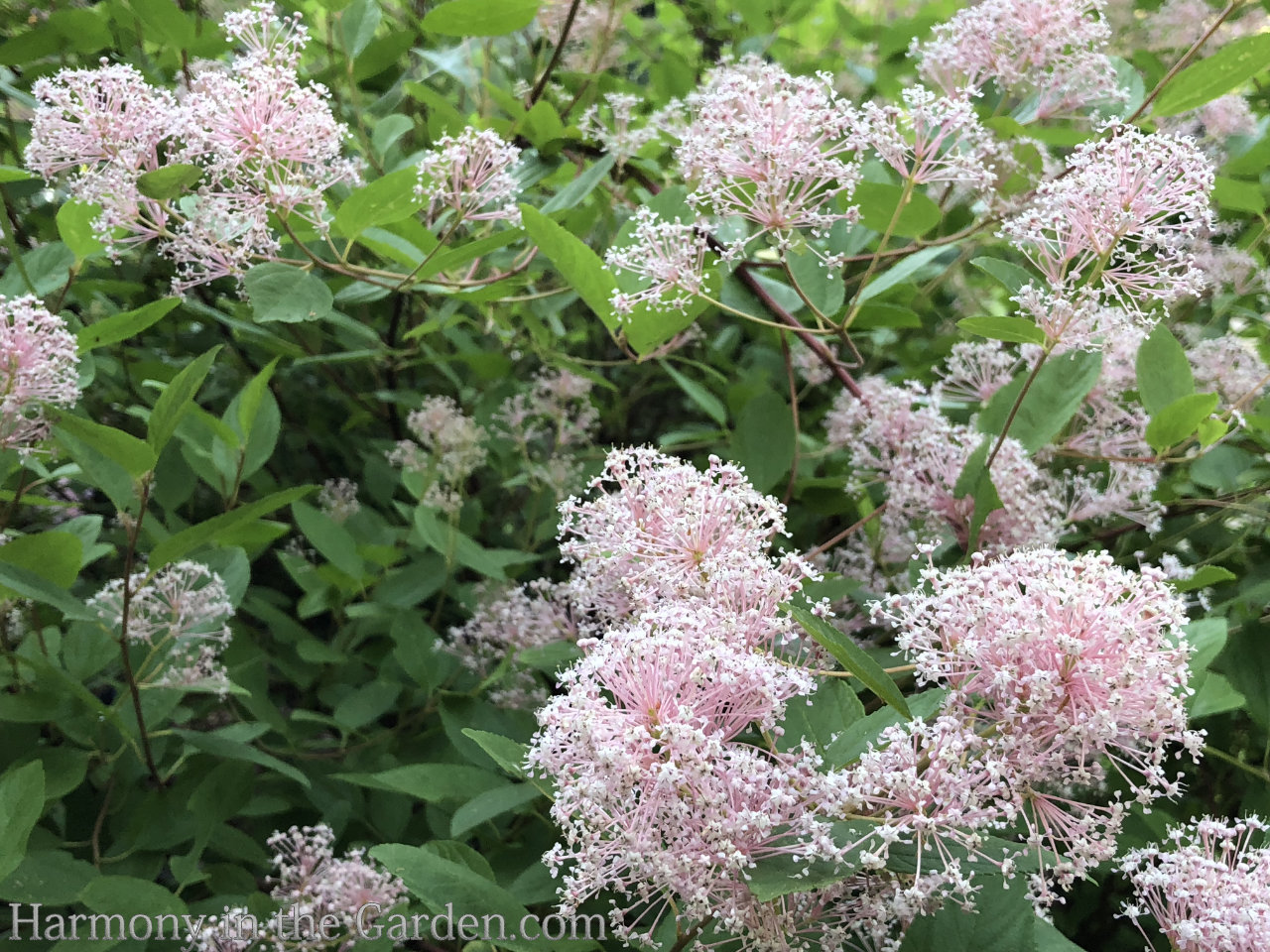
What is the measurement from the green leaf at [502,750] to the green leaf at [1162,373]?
93 centimetres

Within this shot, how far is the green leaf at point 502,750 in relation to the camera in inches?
36.6

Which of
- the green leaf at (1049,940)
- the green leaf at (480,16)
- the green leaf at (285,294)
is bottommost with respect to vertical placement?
the green leaf at (1049,940)

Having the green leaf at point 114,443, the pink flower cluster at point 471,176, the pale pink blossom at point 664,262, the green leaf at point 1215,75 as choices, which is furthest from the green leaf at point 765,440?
the green leaf at point 114,443

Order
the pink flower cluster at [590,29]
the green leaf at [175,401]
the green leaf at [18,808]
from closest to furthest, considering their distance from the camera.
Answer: the green leaf at [18,808] < the green leaf at [175,401] < the pink flower cluster at [590,29]

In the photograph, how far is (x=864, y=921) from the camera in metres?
0.79

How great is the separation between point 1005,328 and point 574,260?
21.4 inches

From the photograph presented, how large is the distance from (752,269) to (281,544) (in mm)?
1055

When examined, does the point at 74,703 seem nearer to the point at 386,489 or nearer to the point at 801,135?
the point at 386,489

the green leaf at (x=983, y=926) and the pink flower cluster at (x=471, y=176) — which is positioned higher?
the pink flower cluster at (x=471, y=176)

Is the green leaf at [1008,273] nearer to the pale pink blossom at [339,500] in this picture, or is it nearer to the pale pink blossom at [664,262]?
the pale pink blossom at [664,262]

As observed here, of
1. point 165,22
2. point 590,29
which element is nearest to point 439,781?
point 165,22

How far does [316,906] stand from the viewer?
114 centimetres

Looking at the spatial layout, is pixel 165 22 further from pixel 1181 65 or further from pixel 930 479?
pixel 1181 65

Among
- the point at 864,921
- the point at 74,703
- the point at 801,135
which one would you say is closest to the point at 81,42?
the point at 74,703
